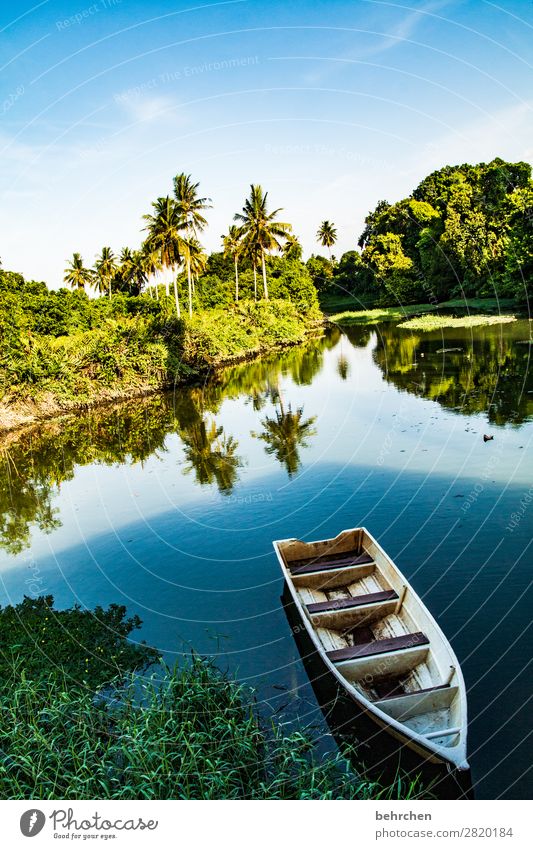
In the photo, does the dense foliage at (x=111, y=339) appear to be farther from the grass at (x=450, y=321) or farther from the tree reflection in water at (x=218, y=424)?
the grass at (x=450, y=321)

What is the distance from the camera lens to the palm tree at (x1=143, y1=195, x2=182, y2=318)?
4362cm

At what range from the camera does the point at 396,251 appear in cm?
6625

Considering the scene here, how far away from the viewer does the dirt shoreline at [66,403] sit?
95.3 ft

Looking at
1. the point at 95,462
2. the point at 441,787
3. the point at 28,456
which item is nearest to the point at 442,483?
the point at 441,787

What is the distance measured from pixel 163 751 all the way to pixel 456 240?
56.3 m

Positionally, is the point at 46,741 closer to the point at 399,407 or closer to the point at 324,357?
the point at 399,407

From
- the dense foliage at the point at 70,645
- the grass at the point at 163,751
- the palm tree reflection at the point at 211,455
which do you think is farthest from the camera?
the palm tree reflection at the point at 211,455

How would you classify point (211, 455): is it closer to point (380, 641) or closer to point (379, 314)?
point (380, 641)

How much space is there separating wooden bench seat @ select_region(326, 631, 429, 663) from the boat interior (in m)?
0.01

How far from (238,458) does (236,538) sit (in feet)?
22.0

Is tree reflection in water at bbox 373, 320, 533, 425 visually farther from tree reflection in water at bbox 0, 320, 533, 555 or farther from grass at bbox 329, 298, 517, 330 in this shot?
grass at bbox 329, 298, 517, 330
